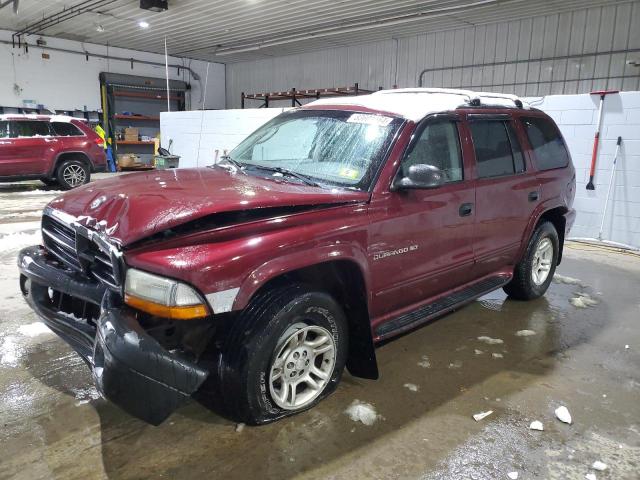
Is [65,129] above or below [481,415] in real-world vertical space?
above

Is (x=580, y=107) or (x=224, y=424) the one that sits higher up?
(x=580, y=107)

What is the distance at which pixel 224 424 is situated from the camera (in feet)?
8.65

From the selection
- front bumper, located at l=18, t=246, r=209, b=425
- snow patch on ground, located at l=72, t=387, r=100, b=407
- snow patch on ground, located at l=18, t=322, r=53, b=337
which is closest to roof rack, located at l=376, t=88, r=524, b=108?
front bumper, located at l=18, t=246, r=209, b=425

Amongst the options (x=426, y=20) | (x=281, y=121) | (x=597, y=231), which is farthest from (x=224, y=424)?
(x=426, y=20)

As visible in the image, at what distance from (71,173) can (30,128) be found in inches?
50.7

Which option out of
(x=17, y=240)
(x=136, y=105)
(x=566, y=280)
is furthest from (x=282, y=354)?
(x=136, y=105)

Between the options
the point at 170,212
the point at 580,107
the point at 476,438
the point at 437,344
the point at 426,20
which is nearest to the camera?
the point at 170,212

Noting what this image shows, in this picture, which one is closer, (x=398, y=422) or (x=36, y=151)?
(x=398, y=422)

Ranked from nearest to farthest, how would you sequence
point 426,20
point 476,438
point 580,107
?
1. point 476,438
2. point 580,107
3. point 426,20

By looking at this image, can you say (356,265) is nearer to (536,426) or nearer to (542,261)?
(536,426)

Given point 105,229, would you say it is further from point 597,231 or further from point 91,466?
point 597,231

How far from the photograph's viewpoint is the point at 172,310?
2.08m

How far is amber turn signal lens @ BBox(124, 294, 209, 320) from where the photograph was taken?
209 centimetres

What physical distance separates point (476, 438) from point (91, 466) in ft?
6.29
